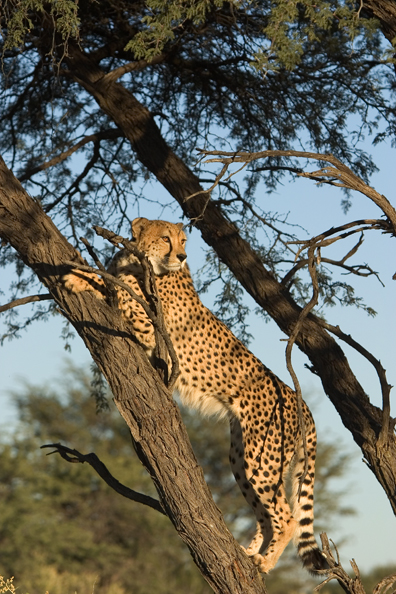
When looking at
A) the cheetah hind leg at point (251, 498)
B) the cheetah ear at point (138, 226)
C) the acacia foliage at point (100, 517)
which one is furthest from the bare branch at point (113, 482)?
the acacia foliage at point (100, 517)

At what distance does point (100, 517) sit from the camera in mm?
18078

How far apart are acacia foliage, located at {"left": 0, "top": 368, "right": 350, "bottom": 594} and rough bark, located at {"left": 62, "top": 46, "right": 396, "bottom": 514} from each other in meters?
11.8

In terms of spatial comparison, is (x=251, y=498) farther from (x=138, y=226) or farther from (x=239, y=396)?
(x=138, y=226)

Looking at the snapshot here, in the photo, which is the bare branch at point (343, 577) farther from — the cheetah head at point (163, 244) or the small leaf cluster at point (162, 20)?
the small leaf cluster at point (162, 20)

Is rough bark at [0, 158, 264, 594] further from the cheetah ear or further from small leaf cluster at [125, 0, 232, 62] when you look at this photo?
small leaf cluster at [125, 0, 232, 62]

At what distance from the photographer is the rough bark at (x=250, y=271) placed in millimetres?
4266

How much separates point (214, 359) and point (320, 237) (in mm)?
1177

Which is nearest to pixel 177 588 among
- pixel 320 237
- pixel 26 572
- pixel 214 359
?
pixel 26 572

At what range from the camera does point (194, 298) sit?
4.81 meters

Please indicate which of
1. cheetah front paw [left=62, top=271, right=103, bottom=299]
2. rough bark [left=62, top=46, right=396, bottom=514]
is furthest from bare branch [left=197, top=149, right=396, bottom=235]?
cheetah front paw [left=62, top=271, right=103, bottom=299]

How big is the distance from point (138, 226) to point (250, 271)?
788 millimetres

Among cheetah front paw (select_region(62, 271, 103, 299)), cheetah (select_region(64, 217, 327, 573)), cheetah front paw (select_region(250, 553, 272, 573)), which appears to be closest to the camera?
cheetah front paw (select_region(62, 271, 103, 299))

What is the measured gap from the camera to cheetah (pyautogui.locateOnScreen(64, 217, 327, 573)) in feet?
14.9

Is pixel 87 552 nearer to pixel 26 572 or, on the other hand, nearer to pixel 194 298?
pixel 26 572
